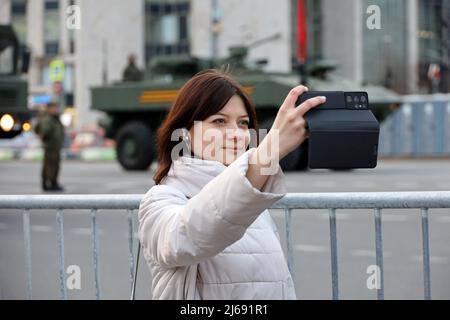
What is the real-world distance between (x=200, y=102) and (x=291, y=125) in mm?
452

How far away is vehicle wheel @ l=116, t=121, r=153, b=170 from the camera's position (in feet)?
60.4

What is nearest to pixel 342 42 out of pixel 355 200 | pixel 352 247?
pixel 352 247

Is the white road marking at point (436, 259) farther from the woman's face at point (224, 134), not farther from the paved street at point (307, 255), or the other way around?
the woman's face at point (224, 134)

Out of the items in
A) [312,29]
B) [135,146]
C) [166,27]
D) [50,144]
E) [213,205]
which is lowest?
[135,146]

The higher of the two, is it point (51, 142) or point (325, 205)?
point (325, 205)

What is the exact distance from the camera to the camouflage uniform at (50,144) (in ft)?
45.4

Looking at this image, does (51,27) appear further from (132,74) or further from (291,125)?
(291,125)

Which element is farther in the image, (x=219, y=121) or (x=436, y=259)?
(x=436, y=259)

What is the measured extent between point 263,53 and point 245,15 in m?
2.26

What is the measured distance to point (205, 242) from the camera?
5.54ft

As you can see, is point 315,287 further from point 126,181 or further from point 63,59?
point 63,59

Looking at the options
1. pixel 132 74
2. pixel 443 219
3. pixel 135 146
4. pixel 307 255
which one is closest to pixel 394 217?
pixel 443 219

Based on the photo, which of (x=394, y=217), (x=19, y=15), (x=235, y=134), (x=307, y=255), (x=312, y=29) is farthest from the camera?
(x=19, y=15)

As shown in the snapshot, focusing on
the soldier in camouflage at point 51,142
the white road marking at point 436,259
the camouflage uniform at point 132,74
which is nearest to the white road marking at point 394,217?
the white road marking at point 436,259
